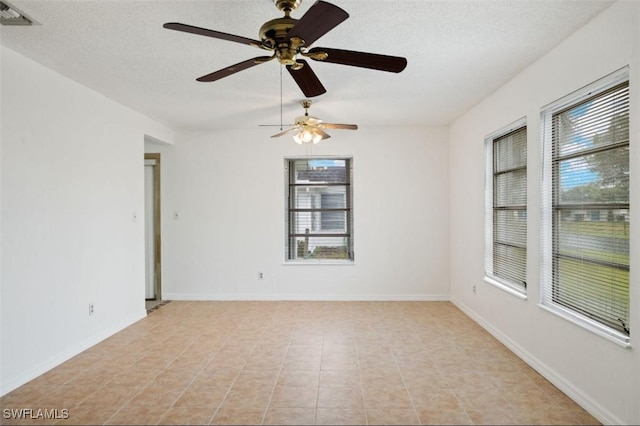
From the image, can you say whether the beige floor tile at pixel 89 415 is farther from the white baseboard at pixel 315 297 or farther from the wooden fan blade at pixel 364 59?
the white baseboard at pixel 315 297

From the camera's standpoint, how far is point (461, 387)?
2.71 m

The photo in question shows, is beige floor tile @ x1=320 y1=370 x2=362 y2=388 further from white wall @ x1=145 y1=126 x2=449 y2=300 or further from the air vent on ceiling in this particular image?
the air vent on ceiling

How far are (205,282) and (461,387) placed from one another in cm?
390

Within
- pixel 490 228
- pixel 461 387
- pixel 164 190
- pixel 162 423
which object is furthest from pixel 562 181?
pixel 164 190

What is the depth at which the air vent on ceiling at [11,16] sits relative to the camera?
2196 millimetres

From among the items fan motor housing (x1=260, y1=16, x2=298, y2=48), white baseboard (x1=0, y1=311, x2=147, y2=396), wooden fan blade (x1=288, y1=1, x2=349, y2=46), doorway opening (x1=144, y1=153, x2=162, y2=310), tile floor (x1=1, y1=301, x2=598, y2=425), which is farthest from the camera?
doorway opening (x1=144, y1=153, x2=162, y2=310)

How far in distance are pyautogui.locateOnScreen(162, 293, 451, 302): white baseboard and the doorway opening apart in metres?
0.25

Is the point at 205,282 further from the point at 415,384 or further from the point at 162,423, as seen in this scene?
the point at 415,384

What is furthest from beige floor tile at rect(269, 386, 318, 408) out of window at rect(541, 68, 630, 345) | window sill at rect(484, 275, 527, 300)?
window sill at rect(484, 275, 527, 300)

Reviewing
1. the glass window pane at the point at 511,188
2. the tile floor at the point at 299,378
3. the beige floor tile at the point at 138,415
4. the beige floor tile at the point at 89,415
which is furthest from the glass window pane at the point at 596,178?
the beige floor tile at the point at 89,415

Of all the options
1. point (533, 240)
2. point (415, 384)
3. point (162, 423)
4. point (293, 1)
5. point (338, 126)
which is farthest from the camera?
point (338, 126)

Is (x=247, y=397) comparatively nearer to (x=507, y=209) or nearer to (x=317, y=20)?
(x=317, y=20)

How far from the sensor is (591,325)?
7.81ft

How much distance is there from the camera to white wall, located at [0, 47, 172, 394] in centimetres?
275
